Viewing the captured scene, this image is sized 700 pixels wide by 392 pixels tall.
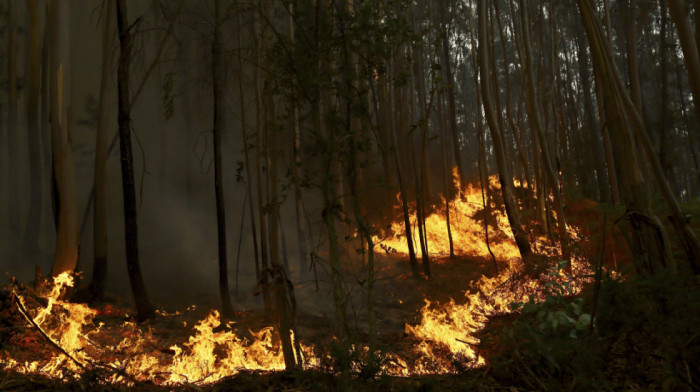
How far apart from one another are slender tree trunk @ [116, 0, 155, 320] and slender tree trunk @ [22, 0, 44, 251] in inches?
133

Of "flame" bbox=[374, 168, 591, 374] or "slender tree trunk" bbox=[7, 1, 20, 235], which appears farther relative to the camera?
"slender tree trunk" bbox=[7, 1, 20, 235]

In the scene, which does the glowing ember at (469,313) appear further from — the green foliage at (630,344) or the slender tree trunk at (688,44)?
the green foliage at (630,344)

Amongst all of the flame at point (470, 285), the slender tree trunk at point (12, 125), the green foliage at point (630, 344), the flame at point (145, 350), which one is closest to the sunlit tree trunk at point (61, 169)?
the flame at point (145, 350)

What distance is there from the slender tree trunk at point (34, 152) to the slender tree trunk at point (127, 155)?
11.0 ft

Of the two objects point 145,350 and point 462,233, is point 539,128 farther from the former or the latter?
point 145,350

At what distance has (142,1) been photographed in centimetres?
1155

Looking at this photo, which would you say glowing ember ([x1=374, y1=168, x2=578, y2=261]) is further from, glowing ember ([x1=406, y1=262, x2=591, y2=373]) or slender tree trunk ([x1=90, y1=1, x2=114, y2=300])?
slender tree trunk ([x1=90, y1=1, x2=114, y2=300])

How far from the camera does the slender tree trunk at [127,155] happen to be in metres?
6.03

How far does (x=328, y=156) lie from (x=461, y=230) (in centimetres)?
1090

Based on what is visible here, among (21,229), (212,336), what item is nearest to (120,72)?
(212,336)

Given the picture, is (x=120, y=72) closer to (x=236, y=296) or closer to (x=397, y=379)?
(x=236, y=296)

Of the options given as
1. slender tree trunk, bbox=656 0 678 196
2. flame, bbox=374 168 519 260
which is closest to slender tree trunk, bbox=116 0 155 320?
flame, bbox=374 168 519 260

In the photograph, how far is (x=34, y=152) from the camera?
28.5ft

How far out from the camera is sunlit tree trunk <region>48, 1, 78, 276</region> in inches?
241
